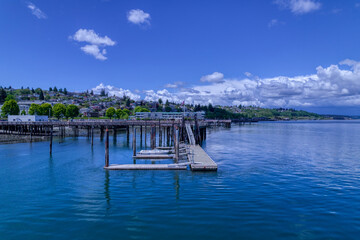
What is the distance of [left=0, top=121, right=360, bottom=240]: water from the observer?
15898 mm

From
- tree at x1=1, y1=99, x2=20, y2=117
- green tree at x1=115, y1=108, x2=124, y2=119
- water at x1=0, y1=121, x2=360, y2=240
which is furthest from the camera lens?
green tree at x1=115, y1=108, x2=124, y2=119

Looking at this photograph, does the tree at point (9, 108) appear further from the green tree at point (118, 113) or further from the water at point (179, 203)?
the water at point (179, 203)

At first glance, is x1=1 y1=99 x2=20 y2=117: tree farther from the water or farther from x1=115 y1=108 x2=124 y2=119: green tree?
the water

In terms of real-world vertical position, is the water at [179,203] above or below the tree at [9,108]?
below

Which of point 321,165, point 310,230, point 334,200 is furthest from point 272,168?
point 310,230

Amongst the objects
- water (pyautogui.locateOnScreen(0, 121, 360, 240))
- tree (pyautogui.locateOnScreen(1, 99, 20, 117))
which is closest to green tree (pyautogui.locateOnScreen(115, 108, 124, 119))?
tree (pyautogui.locateOnScreen(1, 99, 20, 117))

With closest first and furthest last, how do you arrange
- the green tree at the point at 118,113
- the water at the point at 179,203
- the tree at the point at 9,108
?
the water at the point at 179,203
the tree at the point at 9,108
the green tree at the point at 118,113

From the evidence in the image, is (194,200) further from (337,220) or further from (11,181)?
(11,181)

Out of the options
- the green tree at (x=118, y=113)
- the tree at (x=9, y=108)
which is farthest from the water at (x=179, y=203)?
the green tree at (x=118, y=113)

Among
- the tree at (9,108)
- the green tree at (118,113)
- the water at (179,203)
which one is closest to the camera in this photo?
the water at (179,203)

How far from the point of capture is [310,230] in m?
16.0

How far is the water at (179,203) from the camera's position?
15.9 metres

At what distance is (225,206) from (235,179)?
8.94 metres

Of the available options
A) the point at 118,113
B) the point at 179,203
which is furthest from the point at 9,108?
the point at 179,203
